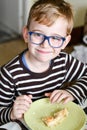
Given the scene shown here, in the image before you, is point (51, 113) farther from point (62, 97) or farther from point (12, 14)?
point (12, 14)

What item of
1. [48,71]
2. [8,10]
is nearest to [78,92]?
[48,71]

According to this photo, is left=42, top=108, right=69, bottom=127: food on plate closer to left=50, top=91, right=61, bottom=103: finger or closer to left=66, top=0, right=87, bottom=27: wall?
left=50, top=91, right=61, bottom=103: finger

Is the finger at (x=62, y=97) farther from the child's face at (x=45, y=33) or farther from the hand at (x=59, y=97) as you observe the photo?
the child's face at (x=45, y=33)

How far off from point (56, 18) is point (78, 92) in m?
0.29

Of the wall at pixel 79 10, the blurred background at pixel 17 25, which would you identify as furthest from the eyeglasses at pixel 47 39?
the wall at pixel 79 10

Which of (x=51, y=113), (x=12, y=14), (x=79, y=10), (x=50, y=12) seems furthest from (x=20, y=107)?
(x=12, y=14)

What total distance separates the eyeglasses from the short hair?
0.15 feet

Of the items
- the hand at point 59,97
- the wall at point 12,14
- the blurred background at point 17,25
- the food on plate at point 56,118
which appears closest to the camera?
the food on plate at point 56,118

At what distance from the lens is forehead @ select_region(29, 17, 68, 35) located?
93 centimetres

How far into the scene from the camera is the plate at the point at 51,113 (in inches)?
32.4

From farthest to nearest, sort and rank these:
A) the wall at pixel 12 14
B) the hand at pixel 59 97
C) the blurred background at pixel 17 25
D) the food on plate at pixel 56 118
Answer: the wall at pixel 12 14, the blurred background at pixel 17 25, the hand at pixel 59 97, the food on plate at pixel 56 118

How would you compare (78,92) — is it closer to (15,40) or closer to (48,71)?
(48,71)

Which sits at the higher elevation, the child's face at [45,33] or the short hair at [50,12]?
the short hair at [50,12]

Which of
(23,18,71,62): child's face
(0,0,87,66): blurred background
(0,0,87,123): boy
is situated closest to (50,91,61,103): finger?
(0,0,87,123): boy
